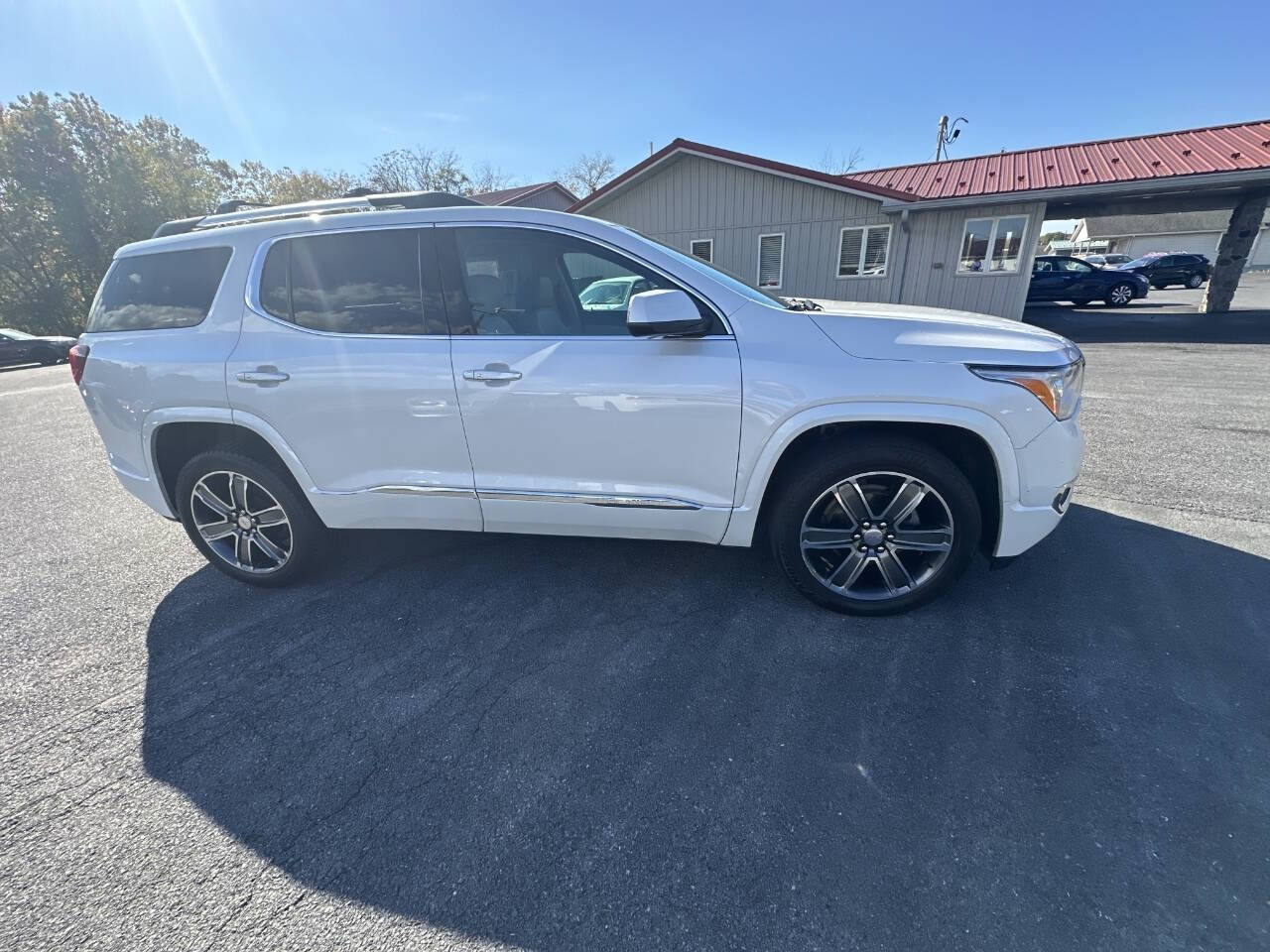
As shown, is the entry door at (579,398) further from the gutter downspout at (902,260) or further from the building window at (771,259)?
the building window at (771,259)

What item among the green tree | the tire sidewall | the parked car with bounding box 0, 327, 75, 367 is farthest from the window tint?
the green tree

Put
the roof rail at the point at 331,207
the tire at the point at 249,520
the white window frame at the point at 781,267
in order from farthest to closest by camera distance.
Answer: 1. the white window frame at the point at 781,267
2. the tire at the point at 249,520
3. the roof rail at the point at 331,207

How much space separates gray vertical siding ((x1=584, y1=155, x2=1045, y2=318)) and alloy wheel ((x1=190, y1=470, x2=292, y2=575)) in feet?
39.7

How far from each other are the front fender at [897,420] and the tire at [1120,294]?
21.8 meters

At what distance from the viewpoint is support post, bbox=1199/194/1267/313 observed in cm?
1324

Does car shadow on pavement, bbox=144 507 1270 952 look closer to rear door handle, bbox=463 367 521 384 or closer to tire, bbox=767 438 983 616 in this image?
tire, bbox=767 438 983 616

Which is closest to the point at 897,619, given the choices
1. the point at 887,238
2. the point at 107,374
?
the point at 107,374

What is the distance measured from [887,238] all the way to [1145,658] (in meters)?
13.3

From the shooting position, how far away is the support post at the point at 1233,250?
1324 centimetres

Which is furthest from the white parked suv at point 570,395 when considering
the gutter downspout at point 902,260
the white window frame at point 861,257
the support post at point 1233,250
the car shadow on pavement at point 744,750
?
the support post at point 1233,250

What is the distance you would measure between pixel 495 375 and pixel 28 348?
73.9 ft

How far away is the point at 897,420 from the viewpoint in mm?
2375

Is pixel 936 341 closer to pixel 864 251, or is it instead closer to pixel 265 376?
pixel 265 376

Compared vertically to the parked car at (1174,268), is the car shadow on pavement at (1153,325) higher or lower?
lower
